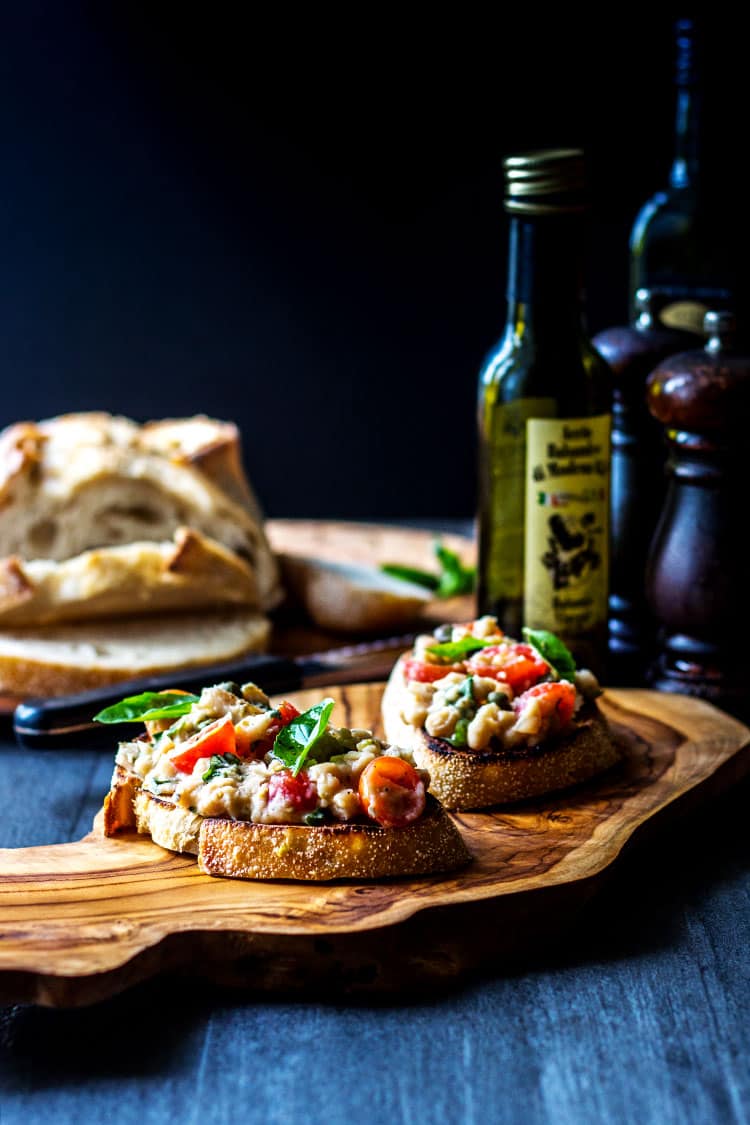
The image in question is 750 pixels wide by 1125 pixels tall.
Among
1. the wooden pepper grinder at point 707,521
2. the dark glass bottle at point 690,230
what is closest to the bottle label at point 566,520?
the wooden pepper grinder at point 707,521

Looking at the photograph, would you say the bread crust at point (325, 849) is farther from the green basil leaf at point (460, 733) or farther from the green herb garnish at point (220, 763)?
the green basil leaf at point (460, 733)

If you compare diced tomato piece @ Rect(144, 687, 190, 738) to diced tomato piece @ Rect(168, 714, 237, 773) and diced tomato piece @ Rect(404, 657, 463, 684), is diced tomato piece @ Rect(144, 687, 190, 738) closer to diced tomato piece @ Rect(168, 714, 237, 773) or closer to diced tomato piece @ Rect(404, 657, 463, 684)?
diced tomato piece @ Rect(168, 714, 237, 773)

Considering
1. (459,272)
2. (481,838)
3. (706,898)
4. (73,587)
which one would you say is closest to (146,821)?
(481,838)

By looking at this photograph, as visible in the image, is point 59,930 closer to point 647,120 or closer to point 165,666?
point 165,666

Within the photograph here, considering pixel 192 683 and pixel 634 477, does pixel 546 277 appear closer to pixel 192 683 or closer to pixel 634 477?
pixel 634 477

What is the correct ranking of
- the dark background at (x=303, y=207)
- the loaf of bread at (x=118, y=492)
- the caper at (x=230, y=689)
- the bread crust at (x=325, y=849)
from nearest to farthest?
1. the bread crust at (x=325, y=849)
2. the caper at (x=230, y=689)
3. the loaf of bread at (x=118, y=492)
4. the dark background at (x=303, y=207)
